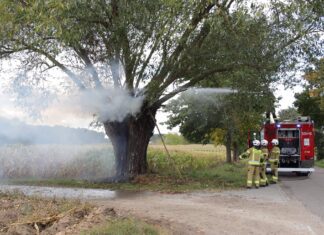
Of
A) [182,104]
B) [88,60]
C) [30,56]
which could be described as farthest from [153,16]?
[182,104]

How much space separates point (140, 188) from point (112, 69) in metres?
3.89

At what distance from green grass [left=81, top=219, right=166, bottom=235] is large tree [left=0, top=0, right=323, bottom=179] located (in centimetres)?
531

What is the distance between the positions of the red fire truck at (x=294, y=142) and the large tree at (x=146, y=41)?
6.28 m

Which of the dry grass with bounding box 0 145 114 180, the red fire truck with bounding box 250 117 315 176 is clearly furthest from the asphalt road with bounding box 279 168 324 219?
the dry grass with bounding box 0 145 114 180

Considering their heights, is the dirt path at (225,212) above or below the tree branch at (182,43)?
below

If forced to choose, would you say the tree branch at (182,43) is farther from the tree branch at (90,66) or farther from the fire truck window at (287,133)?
the fire truck window at (287,133)

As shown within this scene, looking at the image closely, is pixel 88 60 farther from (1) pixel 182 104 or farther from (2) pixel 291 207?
(1) pixel 182 104

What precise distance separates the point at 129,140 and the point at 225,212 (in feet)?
25.8

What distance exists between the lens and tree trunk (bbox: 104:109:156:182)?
17.7 metres

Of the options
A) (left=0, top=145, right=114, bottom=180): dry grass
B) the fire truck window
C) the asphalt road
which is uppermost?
the fire truck window

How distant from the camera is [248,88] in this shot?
15.6 meters

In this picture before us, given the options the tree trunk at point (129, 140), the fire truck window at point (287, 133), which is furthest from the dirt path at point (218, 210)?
the fire truck window at point (287, 133)

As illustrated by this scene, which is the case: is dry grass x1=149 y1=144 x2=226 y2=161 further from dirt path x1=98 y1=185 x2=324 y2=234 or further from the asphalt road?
dirt path x1=98 y1=185 x2=324 y2=234

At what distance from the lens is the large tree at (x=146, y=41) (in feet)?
39.2
